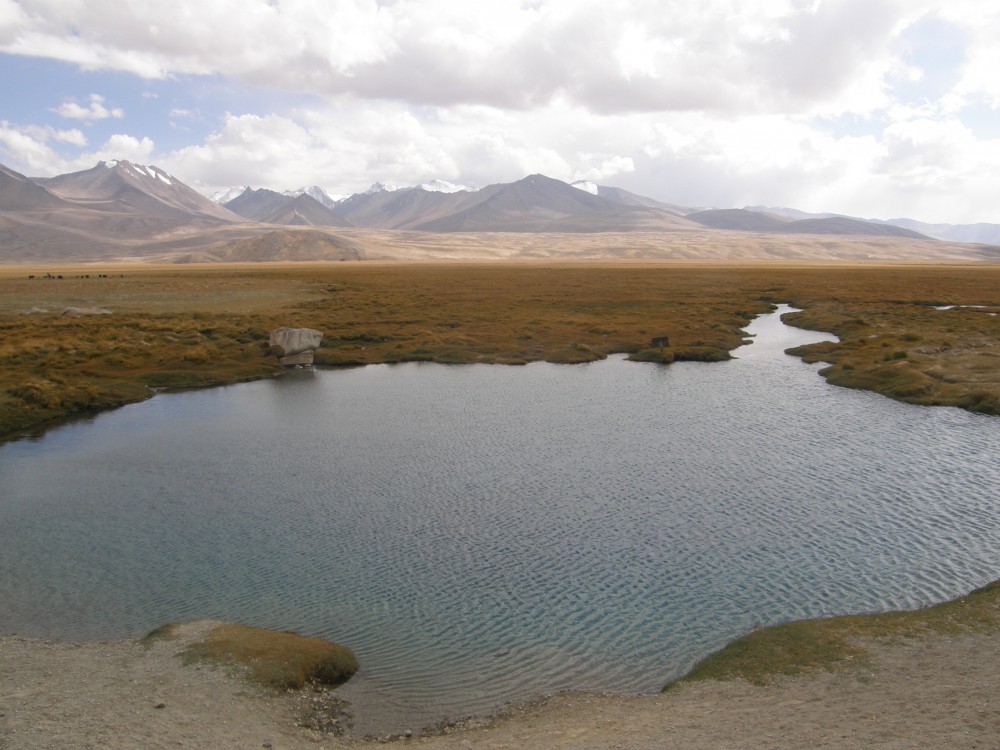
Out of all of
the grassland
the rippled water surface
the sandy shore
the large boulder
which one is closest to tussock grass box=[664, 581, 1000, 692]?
the sandy shore

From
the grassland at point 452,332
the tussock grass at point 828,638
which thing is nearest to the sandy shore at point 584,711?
the tussock grass at point 828,638

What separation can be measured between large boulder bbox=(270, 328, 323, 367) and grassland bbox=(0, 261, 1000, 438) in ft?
3.78

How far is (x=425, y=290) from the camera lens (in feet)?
395

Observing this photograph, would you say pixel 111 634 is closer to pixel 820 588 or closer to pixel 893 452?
pixel 820 588

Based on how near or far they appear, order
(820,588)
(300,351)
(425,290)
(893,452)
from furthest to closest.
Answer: (425,290), (300,351), (893,452), (820,588)

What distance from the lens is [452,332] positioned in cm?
7062

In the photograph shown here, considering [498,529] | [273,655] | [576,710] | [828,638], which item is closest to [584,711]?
[576,710]

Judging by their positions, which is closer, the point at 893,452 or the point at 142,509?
the point at 142,509

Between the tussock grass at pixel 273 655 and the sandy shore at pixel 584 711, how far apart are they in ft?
1.42

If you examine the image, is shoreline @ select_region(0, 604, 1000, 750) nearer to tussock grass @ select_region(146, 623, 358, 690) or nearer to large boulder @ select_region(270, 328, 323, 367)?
tussock grass @ select_region(146, 623, 358, 690)

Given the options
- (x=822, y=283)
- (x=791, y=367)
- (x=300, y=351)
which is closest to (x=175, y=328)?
(x=300, y=351)

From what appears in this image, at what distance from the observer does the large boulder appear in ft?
188

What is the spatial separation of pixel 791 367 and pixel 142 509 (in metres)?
43.2

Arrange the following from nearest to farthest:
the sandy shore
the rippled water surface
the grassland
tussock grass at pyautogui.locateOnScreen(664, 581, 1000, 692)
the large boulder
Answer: the sandy shore
tussock grass at pyautogui.locateOnScreen(664, 581, 1000, 692)
the rippled water surface
the grassland
the large boulder
